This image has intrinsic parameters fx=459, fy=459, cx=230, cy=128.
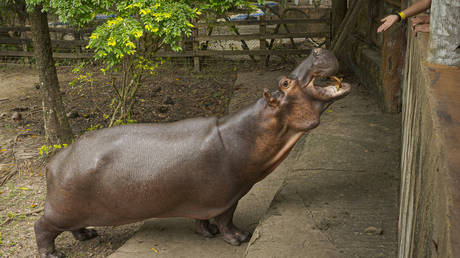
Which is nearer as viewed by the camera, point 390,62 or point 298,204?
point 298,204

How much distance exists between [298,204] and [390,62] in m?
2.83

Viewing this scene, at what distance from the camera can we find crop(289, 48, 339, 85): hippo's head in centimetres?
310

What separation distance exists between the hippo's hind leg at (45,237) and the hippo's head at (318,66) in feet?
7.84

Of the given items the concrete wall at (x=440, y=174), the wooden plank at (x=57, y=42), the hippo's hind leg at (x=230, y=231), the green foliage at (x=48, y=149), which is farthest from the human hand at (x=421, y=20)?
the wooden plank at (x=57, y=42)

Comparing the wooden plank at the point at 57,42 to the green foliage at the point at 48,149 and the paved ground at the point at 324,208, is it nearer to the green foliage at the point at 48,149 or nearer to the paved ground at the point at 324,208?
the green foliage at the point at 48,149

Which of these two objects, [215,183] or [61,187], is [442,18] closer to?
[215,183]

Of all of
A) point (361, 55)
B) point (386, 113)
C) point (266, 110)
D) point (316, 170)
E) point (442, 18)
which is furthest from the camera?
point (361, 55)

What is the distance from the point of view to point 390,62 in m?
5.63

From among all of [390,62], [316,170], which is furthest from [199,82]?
[316,170]

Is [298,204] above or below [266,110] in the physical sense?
below

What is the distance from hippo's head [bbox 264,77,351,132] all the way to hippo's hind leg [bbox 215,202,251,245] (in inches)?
39.3

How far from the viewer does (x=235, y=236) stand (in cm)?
385

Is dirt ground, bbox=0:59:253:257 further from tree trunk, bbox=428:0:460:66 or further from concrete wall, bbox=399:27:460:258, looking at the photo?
concrete wall, bbox=399:27:460:258

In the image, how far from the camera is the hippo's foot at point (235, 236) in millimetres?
3838
